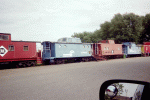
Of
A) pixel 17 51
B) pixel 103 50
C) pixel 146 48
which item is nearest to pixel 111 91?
pixel 17 51

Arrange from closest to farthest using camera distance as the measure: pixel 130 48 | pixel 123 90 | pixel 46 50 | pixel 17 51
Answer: pixel 123 90 → pixel 17 51 → pixel 46 50 → pixel 130 48

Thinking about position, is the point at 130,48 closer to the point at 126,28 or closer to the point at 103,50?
the point at 103,50

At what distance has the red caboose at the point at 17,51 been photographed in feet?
45.0

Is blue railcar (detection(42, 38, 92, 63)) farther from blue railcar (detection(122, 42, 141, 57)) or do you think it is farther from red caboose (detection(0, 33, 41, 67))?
blue railcar (detection(122, 42, 141, 57))

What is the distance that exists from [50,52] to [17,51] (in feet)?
14.7

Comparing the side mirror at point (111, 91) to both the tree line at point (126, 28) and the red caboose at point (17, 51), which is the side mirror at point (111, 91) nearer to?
the red caboose at point (17, 51)

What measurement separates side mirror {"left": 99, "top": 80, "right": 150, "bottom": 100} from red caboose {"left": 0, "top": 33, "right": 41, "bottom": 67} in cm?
1444

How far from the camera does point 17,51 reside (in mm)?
14516

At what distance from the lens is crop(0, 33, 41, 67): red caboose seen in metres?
13.7

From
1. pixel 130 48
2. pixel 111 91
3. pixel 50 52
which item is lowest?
pixel 111 91

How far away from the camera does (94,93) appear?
4688mm

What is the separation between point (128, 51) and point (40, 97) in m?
29.3

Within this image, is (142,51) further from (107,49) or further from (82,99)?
(82,99)

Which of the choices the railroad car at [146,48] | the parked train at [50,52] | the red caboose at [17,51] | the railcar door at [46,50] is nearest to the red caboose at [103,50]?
the parked train at [50,52]
